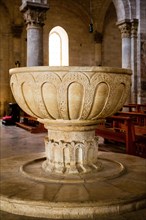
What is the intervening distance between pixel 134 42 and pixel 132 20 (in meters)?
1.01

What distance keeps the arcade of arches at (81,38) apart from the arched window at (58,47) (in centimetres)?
26

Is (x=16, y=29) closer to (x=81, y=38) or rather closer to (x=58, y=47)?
(x=58, y=47)

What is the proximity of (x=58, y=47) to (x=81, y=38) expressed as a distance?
1.72 metres

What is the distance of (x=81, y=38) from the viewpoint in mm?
21156

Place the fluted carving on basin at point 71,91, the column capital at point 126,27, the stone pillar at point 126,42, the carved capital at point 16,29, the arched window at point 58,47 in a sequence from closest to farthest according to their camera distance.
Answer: the fluted carving on basin at point 71,91 → the column capital at point 126,27 → the stone pillar at point 126,42 → the carved capital at point 16,29 → the arched window at point 58,47

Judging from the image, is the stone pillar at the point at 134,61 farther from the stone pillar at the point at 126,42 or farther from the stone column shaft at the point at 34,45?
the stone column shaft at the point at 34,45

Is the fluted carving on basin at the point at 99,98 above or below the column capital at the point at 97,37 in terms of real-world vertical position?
below

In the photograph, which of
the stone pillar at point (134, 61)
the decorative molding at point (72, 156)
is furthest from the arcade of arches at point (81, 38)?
the decorative molding at point (72, 156)

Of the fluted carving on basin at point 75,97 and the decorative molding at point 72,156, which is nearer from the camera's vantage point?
the fluted carving on basin at point 75,97

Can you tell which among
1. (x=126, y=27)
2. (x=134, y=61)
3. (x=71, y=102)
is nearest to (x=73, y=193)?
(x=71, y=102)

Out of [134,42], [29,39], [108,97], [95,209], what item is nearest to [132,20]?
[134,42]

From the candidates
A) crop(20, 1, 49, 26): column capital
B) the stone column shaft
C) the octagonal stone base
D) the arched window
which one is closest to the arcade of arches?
the arched window

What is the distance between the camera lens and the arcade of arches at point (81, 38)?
14594 mm

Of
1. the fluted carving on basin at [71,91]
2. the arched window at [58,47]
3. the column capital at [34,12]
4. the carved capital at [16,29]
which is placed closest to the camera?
the fluted carving on basin at [71,91]
